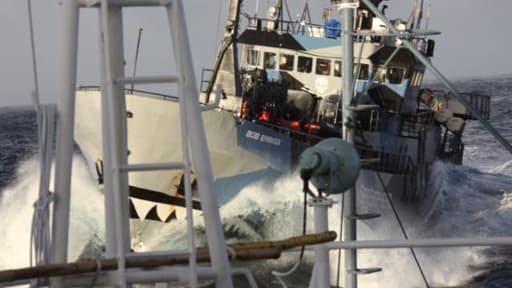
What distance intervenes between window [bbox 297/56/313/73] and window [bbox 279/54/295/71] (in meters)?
0.22

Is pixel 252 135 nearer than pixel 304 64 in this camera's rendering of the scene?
Yes

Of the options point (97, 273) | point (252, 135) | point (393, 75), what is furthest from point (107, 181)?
point (393, 75)

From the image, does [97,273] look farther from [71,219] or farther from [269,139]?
[71,219]

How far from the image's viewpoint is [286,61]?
24.3 meters

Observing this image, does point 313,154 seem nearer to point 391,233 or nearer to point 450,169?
point 391,233

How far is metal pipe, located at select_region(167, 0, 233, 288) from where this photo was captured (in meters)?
3.72

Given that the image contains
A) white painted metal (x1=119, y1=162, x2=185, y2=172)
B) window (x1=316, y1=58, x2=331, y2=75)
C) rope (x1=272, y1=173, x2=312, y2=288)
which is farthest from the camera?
window (x1=316, y1=58, x2=331, y2=75)

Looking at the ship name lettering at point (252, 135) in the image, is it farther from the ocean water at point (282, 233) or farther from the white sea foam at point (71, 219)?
the white sea foam at point (71, 219)

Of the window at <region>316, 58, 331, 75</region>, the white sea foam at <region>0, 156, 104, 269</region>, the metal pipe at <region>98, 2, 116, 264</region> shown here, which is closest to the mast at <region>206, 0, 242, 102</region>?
the window at <region>316, 58, 331, 75</region>

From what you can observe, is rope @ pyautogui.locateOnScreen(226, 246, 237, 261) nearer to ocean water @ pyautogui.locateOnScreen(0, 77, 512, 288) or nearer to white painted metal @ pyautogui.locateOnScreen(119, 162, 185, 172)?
white painted metal @ pyautogui.locateOnScreen(119, 162, 185, 172)

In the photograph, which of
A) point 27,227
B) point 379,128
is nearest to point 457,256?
point 379,128

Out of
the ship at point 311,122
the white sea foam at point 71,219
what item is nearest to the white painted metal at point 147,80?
the ship at point 311,122

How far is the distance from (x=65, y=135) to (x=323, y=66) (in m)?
20.6

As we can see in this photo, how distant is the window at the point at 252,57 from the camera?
24.4 meters
